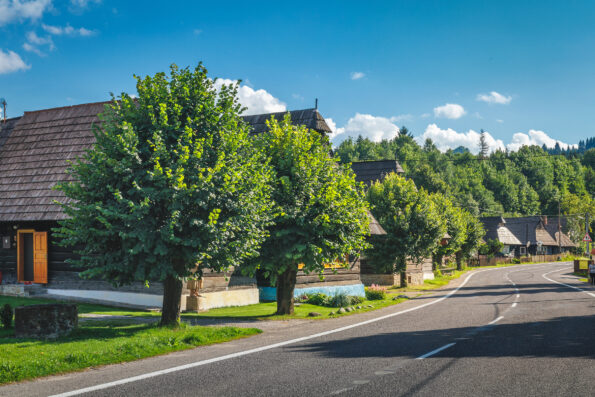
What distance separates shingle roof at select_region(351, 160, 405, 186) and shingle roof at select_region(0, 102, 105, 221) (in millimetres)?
26470

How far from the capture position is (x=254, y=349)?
1083 cm

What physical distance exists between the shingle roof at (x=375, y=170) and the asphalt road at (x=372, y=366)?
30.6 meters

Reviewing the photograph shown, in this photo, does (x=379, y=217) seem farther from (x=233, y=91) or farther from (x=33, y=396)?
(x=33, y=396)

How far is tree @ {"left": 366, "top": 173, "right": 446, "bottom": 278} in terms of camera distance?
34.2 m

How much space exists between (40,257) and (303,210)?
12.2 meters

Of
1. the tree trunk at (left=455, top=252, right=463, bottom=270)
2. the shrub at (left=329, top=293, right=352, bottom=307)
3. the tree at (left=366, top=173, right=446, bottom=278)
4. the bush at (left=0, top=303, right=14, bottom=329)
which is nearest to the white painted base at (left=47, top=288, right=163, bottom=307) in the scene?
the bush at (left=0, top=303, right=14, bottom=329)

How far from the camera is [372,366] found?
8.86 meters

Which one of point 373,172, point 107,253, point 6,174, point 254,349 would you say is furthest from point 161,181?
point 373,172

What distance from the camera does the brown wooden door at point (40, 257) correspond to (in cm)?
2144

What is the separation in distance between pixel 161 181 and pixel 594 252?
38.2 meters

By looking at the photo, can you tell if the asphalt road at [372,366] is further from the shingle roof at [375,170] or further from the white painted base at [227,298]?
the shingle roof at [375,170]

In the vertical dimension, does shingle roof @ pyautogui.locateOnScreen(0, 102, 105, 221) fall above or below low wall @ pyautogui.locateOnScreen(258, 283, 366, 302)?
above

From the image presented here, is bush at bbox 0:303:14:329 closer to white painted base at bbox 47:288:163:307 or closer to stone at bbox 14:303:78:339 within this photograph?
stone at bbox 14:303:78:339

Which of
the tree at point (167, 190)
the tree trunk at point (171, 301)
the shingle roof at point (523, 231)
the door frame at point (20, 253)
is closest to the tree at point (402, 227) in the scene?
the door frame at point (20, 253)
